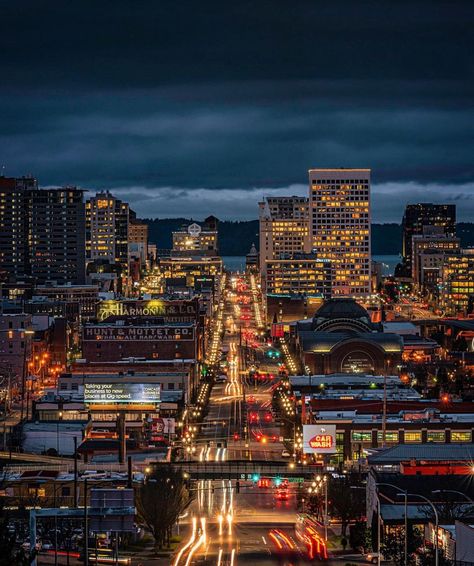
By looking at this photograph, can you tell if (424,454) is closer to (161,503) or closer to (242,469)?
(242,469)

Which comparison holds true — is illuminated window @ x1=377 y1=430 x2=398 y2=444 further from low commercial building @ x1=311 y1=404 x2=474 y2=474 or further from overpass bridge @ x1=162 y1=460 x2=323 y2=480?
overpass bridge @ x1=162 y1=460 x2=323 y2=480

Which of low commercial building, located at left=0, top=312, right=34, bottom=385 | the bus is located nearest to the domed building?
low commercial building, located at left=0, top=312, right=34, bottom=385

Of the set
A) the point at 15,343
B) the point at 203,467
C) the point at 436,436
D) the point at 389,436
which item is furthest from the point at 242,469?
the point at 15,343

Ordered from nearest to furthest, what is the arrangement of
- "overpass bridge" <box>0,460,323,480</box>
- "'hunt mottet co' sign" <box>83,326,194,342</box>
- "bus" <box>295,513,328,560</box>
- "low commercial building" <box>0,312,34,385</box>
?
1. "bus" <box>295,513,328,560</box>
2. "overpass bridge" <box>0,460,323,480</box>
3. "'hunt mottet co' sign" <box>83,326,194,342</box>
4. "low commercial building" <box>0,312,34,385</box>

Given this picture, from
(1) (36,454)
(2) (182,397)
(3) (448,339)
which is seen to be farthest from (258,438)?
(3) (448,339)

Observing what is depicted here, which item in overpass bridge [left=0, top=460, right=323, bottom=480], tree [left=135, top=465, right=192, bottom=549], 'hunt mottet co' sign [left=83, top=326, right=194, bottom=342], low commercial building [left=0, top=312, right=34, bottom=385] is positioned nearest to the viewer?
tree [left=135, top=465, right=192, bottom=549]

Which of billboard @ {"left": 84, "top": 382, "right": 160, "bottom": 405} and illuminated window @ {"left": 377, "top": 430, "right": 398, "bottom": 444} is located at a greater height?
billboard @ {"left": 84, "top": 382, "right": 160, "bottom": 405}
